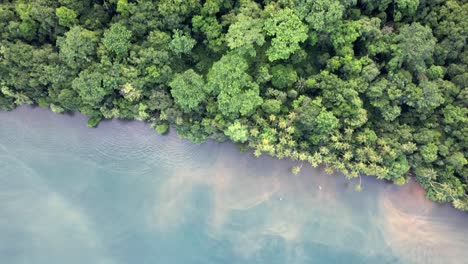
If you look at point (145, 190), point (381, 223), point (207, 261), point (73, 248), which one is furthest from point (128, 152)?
point (381, 223)

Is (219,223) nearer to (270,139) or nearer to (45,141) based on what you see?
(270,139)

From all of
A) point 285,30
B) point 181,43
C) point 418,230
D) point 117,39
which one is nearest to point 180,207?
point 181,43

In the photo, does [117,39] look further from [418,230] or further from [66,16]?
[418,230]

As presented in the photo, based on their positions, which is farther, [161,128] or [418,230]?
[418,230]

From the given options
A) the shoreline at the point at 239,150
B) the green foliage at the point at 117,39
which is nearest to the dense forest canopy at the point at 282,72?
the green foliage at the point at 117,39

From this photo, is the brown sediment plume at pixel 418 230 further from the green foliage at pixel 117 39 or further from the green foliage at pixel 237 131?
the green foliage at pixel 117 39
